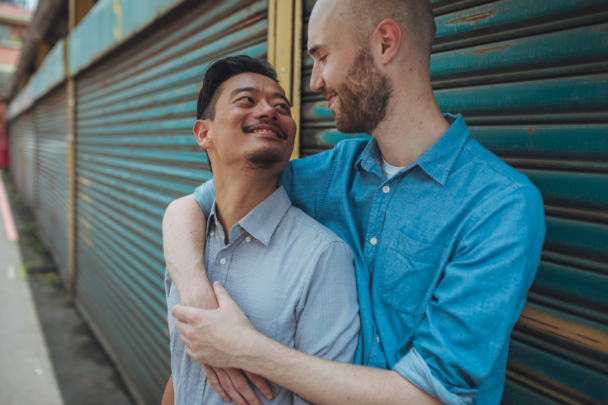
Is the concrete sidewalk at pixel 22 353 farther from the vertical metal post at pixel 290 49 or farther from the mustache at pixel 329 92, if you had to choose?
the mustache at pixel 329 92

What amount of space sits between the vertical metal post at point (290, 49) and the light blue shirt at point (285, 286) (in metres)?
1.01

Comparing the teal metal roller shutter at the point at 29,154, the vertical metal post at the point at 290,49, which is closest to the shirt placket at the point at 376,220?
the vertical metal post at the point at 290,49

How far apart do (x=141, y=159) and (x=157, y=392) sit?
9.16 ft

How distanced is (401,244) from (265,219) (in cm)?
60

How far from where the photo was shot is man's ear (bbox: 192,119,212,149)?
1.95 m

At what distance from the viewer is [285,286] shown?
1.55m

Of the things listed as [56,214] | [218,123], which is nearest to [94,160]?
[56,214]

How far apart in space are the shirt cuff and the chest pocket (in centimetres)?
19

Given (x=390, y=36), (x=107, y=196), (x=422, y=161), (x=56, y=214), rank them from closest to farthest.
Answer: (x=422, y=161) → (x=390, y=36) → (x=107, y=196) → (x=56, y=214)

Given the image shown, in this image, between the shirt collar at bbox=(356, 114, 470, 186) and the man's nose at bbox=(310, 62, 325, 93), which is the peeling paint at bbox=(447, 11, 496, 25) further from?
the man's nose at bbox=(310, 62, 325, 93)

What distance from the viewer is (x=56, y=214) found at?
9.77 meters

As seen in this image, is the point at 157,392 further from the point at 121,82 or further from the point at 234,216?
the point at 121,82

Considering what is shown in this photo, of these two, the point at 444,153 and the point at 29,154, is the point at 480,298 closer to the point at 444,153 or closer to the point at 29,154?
the point at 444,153

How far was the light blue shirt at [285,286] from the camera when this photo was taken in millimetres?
1434
